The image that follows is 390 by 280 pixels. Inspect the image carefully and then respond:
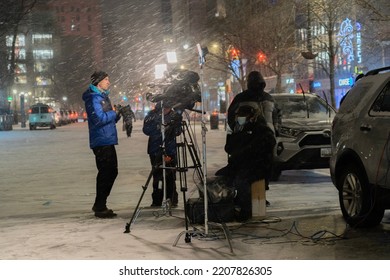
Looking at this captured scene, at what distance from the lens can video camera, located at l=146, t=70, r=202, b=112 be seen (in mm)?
7031

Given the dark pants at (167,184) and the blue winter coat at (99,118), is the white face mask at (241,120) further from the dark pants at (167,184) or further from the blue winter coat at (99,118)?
the blue winter coat at (99,118)

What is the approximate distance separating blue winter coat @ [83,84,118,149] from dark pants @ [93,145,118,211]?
0.33 ft

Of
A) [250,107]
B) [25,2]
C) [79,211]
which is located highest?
[25,2]

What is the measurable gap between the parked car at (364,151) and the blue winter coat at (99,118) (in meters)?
2.87

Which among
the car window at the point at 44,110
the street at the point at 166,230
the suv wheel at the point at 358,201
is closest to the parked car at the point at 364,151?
the suv wheel at the point at 358,201

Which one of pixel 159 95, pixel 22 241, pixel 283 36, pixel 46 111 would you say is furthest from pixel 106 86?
pixel 46 111

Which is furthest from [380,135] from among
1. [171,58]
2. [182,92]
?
[171,58]

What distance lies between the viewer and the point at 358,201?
6.48 metres

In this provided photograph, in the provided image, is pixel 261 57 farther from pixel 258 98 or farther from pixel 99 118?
pixel 99 118

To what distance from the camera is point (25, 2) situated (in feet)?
115

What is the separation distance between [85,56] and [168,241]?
2894 inches

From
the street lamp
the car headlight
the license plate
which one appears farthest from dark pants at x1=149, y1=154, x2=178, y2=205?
the license plate

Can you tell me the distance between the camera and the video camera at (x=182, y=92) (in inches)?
277
